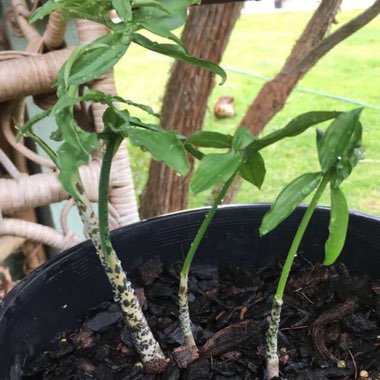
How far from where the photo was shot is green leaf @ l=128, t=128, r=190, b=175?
331 mm

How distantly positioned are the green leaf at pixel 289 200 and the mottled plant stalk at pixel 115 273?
12 centimetres

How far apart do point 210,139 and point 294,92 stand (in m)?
1.78

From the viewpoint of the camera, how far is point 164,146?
1.11 feet

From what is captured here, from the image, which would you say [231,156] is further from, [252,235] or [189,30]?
[189,30]

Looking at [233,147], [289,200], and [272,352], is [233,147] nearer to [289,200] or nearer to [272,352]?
[289,200]

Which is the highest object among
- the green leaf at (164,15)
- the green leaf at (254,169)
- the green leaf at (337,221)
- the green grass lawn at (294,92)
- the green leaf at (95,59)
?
the green leaf at (164,15)

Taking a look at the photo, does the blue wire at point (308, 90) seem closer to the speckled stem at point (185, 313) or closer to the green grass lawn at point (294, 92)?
the green grass lawn at point (294, 92)

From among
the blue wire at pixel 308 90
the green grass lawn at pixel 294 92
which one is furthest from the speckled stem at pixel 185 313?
the blue wire at pixel 308 90

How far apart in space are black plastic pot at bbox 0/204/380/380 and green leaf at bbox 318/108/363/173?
9.1 inches

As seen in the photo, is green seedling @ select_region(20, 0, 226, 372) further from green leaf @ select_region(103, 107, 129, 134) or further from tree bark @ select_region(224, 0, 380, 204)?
tree bark @ select_region(224, 0, 380, 204)

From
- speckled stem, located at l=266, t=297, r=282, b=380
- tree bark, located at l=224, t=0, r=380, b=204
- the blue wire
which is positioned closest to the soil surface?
speckled stem, located at l=266, t=297, r=282, b=380

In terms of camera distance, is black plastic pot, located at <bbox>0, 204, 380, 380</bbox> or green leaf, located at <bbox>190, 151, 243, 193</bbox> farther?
black plastic pot, located at <bbox>0, 204, 380, 380</bbox>

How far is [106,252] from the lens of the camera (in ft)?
1.47

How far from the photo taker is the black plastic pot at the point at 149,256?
0.51m
